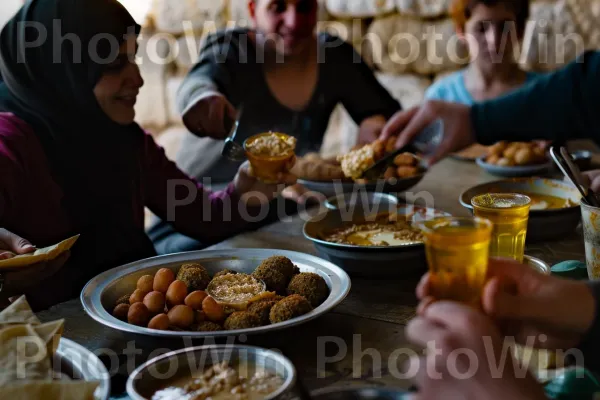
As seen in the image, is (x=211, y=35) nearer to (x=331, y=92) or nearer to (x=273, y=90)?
(x=273, y=90)

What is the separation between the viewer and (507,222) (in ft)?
3.76

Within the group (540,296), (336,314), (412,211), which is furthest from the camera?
(412,211)

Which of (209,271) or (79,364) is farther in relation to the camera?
(209,271)

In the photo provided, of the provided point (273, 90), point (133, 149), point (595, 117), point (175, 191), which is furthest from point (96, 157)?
point (595, 117)

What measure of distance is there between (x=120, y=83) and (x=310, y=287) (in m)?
0.82

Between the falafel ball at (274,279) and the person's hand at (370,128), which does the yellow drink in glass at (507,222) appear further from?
the person's hand at (370,128)

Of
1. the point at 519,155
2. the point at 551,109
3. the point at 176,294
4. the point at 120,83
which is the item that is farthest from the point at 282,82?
the point at 176,294

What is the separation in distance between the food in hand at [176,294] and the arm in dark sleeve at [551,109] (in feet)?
3.23

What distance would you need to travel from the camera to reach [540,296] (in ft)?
2.69

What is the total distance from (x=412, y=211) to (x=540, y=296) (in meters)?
0.77

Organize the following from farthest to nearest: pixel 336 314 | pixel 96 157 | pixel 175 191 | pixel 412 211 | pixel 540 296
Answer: pixel 175 191, pixel 96 157, pixel 412 211, pixel 336 314, pixel 540 296

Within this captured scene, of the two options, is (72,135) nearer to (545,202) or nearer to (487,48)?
(545,202)

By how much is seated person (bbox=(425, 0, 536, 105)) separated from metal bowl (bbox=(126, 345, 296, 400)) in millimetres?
2047

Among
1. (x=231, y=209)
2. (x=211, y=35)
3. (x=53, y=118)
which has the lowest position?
(x=231, y=209)
